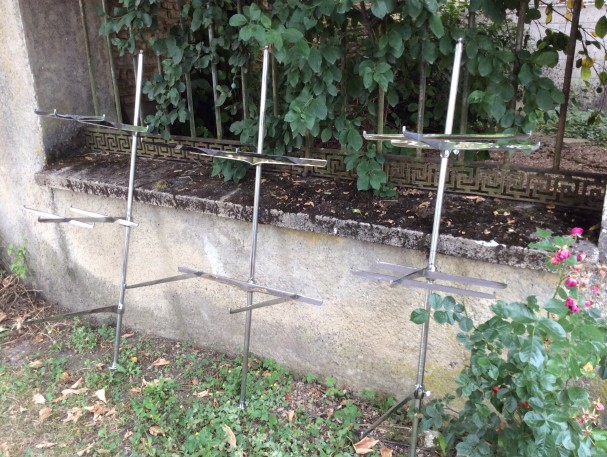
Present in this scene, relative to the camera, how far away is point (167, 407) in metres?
2.89

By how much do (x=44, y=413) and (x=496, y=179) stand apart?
2.74 m

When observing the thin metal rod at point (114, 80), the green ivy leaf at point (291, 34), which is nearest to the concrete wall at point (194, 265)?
the thin metal rod at point (114, 80)

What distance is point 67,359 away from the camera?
135 inches

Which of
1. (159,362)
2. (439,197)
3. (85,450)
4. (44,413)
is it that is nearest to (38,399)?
(44,413)

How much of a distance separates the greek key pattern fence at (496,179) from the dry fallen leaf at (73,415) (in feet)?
6.18

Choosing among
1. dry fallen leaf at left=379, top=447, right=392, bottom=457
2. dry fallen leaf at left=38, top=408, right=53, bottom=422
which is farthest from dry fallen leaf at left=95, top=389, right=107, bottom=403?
dry fallen leaf at left=379, top=447, right=392, bottom=457

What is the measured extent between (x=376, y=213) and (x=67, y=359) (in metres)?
2.29

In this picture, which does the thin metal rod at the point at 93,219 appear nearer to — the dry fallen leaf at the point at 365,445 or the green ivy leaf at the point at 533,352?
the dry fallen leaf at the point at 365,445

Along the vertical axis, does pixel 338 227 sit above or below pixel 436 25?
below

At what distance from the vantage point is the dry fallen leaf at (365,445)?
2.52 m

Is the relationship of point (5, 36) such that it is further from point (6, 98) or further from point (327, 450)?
point (327, 450)

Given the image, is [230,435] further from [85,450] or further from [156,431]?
[85,450]

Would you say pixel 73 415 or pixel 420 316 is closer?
pixel 420 316

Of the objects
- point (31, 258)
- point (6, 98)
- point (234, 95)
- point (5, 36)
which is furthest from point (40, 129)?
point (234, 95)
